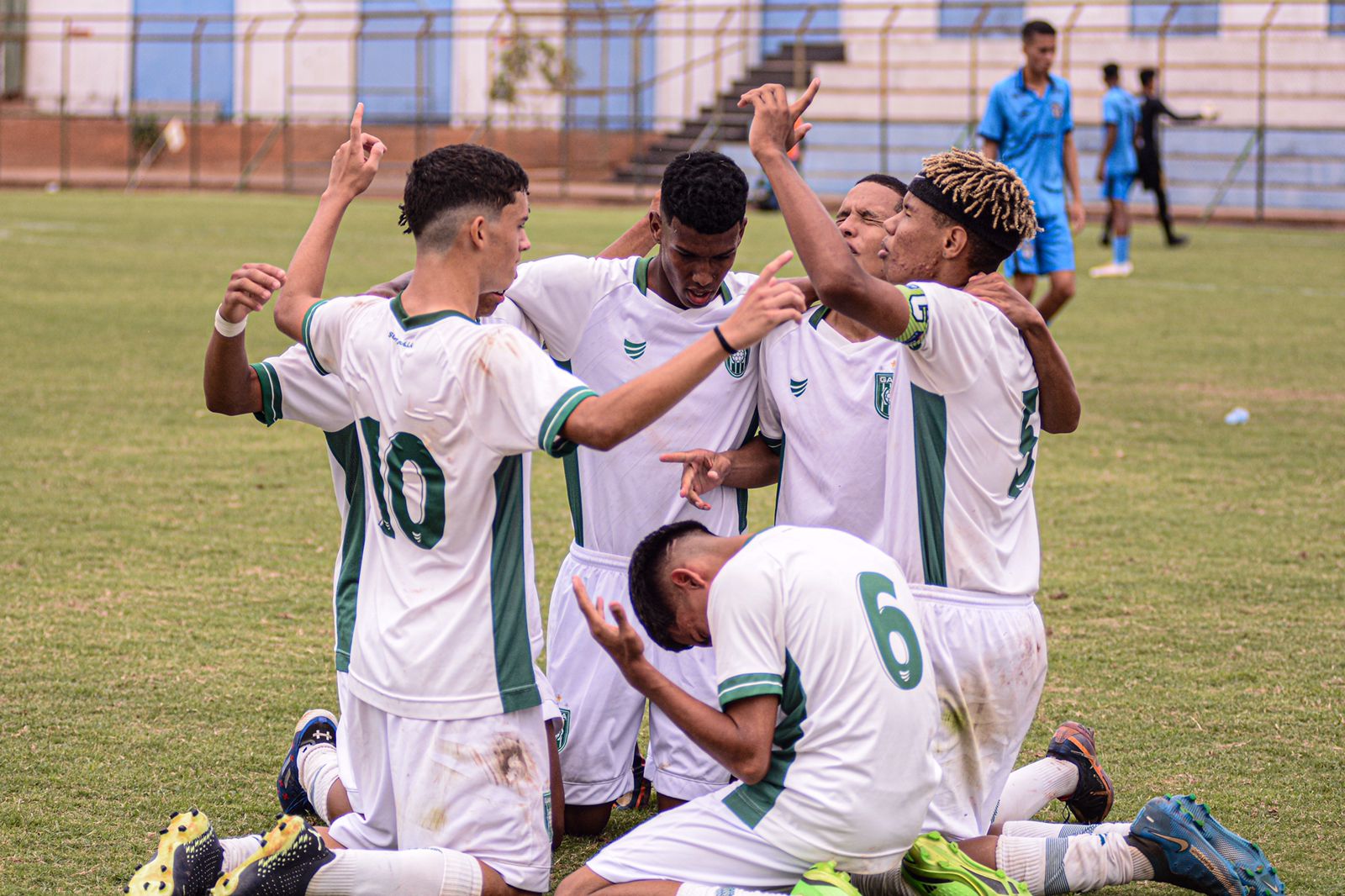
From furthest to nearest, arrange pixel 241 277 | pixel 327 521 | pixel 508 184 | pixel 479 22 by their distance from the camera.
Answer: pixel 479 22, pixel 327 521, pixel 241 277, pixel 508 184

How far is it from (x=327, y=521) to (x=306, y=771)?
3.26 m

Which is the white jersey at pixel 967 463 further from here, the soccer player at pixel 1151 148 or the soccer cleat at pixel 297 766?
the soccer player at pixel 1151 148

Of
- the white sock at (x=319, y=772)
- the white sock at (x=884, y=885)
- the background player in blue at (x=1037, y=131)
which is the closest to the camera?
the white sock at (x=884, y=885)

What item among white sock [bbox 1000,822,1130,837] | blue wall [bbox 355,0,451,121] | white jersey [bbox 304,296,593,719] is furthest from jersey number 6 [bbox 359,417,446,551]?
blue wall [bbox 355,0,451,121]

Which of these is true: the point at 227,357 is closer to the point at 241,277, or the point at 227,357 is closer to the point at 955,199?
the point at 241,277

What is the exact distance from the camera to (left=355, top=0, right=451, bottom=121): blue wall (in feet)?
123

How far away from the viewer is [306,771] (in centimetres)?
399

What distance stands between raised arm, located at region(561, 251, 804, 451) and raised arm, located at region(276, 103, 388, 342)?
2.88ft

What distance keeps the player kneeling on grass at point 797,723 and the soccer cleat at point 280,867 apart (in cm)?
54

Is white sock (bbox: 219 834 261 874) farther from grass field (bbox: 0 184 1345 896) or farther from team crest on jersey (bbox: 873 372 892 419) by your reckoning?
team crest on jersey (bbox: 873 372 892 419)

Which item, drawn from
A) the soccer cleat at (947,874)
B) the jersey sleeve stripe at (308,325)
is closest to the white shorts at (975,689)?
the soccer cleat at (947,874)

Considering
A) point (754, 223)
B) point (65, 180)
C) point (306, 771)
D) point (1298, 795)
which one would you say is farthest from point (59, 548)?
point (65, 180)

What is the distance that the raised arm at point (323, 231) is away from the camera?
3619mm

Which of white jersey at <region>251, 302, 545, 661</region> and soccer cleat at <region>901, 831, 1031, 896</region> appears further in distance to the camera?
white jersey at <region>251, 302, 545, 661</region>
